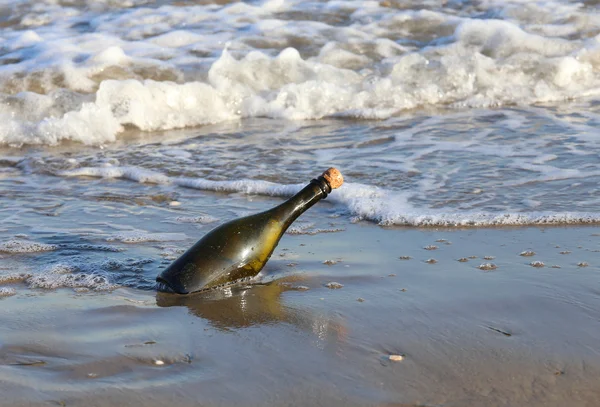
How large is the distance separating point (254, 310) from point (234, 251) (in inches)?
12.2

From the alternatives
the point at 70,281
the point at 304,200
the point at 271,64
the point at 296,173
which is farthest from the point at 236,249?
the point at 271,64

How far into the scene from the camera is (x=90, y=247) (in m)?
3.40

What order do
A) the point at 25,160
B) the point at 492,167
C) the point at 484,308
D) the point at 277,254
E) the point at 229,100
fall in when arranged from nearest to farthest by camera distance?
1. the point at 484,308
2. the point at 277,254
3. the point at 492,167
4. the point at 25,160
5. the point at 229,100

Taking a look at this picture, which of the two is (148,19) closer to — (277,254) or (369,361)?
(277,254)

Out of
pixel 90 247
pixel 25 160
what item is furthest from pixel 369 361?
pixel 25 160

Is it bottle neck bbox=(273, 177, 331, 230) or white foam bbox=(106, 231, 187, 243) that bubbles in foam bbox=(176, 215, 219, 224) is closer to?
white foam bbox=(106, 231, 187, 243)

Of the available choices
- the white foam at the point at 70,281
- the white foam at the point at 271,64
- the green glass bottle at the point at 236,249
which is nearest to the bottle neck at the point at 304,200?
the green glass bottle at the point at 236,249

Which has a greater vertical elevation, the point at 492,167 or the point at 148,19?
the point at 148,19

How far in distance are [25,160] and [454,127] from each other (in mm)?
2964

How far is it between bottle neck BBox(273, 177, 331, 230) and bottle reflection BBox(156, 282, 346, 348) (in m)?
0.25

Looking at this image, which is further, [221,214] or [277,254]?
[221,214]

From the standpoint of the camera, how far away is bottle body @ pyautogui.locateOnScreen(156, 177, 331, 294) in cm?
282

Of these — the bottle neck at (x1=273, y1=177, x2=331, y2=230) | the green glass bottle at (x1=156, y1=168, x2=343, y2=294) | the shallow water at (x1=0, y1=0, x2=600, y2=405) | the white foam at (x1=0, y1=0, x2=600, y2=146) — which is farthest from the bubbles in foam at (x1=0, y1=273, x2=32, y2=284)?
the white foam at (x1=0, y1=0, x2=600, y2=146)

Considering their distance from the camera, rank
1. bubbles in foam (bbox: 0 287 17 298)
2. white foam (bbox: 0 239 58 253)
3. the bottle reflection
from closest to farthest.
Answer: the bottle reflection
bubbles in foam (bbox: 0 287 17 298)
white foam (bbox: 0 239 58 253)
